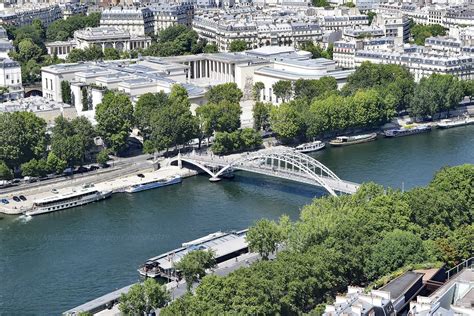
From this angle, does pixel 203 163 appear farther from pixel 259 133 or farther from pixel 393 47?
pixel 393 47

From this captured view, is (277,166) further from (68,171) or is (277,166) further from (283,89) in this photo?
(283,89)

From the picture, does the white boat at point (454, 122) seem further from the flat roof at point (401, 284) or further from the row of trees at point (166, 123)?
the flat roof at point (401, 284)

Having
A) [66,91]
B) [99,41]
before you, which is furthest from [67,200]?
[99,41]

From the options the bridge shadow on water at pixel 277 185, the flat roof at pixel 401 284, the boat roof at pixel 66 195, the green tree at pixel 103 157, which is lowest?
the bridge shadow on water at pixel 277 185

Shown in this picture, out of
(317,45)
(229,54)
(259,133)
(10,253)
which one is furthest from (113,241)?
(317,45)

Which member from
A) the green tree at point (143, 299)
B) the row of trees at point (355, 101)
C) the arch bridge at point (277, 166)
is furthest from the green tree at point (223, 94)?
the green tree at point (143, 299)

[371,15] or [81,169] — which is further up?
[371,15]
